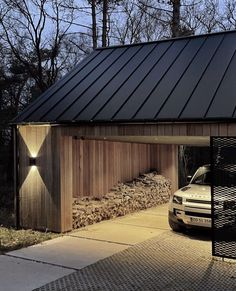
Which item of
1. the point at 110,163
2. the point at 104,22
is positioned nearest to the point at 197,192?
the point at 110,163

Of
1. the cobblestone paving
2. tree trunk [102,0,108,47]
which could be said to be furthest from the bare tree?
the cobblestone paving

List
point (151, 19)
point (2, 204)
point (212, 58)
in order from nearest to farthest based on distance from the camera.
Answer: point (212, 58) → point (2, 204) → point (151, 19)

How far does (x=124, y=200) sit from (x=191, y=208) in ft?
12.1

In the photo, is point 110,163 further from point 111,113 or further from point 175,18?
point 175,18

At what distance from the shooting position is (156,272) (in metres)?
7.49

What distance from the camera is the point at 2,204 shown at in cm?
1838

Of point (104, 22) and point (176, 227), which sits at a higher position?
point (104, 22)

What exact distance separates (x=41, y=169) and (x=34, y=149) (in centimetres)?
55

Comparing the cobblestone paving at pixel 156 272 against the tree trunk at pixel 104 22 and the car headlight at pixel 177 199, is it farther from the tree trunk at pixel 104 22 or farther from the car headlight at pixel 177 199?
the tree trunk at pixel 104 22

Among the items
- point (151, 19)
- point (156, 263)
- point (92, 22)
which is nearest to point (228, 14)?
point (151, 19)

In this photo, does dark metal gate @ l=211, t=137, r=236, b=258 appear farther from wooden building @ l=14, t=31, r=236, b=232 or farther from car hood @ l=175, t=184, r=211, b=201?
car hood @ l=175, t=184, r=211, b=201

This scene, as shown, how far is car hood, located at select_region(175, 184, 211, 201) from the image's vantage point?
399 inches

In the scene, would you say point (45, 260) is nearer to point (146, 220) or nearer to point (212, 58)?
point (146, 220)

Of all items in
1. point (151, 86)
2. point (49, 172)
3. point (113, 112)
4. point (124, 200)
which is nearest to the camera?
point (113, 112)
